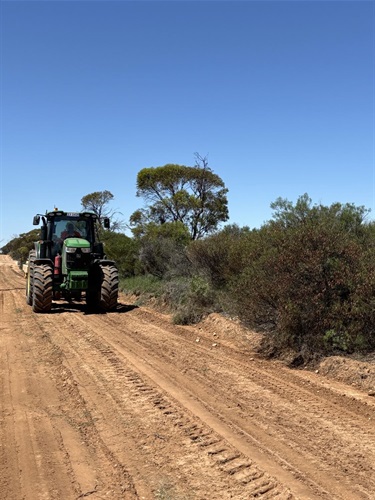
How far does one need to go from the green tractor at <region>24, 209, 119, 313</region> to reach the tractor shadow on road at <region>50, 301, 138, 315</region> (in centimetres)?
24

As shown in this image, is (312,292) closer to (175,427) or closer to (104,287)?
(175,427)

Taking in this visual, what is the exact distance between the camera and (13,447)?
4484mm

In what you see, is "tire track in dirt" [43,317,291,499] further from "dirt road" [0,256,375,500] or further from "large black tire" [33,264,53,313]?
"large black tire" [33,264,53,313]

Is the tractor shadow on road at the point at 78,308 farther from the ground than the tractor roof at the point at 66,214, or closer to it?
closer to it

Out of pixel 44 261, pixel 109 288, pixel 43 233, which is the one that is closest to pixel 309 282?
pixel 109 288

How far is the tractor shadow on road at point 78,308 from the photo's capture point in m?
13.8

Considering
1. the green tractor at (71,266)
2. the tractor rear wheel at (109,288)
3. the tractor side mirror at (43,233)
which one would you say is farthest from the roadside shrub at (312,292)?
the tractor side mirror at (43,233)

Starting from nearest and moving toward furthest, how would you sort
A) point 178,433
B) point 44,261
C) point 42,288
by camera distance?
point 178,433
point 42,288
point 44,261

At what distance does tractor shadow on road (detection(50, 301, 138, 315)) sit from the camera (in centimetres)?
1384

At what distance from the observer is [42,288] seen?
42.7ft

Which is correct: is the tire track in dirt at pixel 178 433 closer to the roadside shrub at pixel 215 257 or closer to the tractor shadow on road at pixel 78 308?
the roadside shrub at pixel 215 257

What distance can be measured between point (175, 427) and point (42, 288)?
354 inches

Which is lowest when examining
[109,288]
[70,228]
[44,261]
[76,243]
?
[109,288]

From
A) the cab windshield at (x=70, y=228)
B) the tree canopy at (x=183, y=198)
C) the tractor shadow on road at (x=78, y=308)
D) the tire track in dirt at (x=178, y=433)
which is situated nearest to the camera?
the tire track in dirt at (x=178, y=433)
